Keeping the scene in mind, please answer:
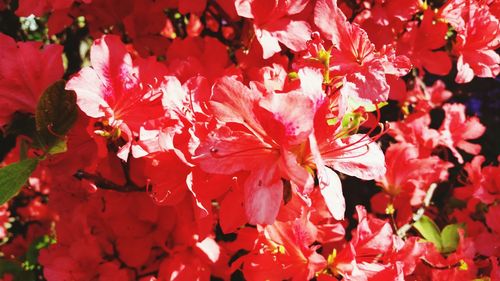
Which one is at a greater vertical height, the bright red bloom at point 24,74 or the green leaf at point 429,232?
the bright red bloom at point 24,74

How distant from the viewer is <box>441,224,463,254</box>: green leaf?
4.40ft

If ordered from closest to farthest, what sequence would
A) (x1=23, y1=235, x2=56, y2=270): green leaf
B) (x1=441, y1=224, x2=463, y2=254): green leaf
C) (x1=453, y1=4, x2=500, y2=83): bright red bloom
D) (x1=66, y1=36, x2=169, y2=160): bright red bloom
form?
1. (x1=66, y1=36, x2=169, y2=160): bright red bloom
2. (x1=453, y1=4, x2=500, y2=83): bright red bloom
3. (x1=441, y1=224, x2=463, y2=254): green leaf
4. (x1=23, y1=235, x2=56, y2=270): green leaf

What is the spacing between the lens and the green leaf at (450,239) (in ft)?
4.40

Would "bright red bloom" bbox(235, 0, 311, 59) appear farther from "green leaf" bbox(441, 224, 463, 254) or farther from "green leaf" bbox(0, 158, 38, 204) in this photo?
"green leaf" bbox(441, 224, 463, 254)

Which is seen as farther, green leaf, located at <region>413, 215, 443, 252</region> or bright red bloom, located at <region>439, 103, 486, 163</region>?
bright red bloom, located at <region>439, 103, 486, 163</region>

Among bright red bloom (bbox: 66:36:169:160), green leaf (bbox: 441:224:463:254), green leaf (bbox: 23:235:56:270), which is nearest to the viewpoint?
bright red bloom (bbox: 66:36:169:160)

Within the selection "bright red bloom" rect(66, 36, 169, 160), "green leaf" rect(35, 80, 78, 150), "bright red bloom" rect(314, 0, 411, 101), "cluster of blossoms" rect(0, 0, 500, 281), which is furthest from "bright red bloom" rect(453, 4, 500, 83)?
"green leaf" rect(35, 80, 78, 150)

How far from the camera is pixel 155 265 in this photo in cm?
132

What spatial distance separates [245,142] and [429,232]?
76cm

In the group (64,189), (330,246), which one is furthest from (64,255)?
(330,246)

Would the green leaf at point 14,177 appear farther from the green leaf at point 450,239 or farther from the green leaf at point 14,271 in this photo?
the green leaf at point 450,239

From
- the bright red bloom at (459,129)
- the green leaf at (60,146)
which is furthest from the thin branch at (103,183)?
the bright red bloom at (459,129)

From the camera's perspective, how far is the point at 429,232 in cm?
137

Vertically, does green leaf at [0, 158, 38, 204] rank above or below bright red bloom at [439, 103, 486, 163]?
above
